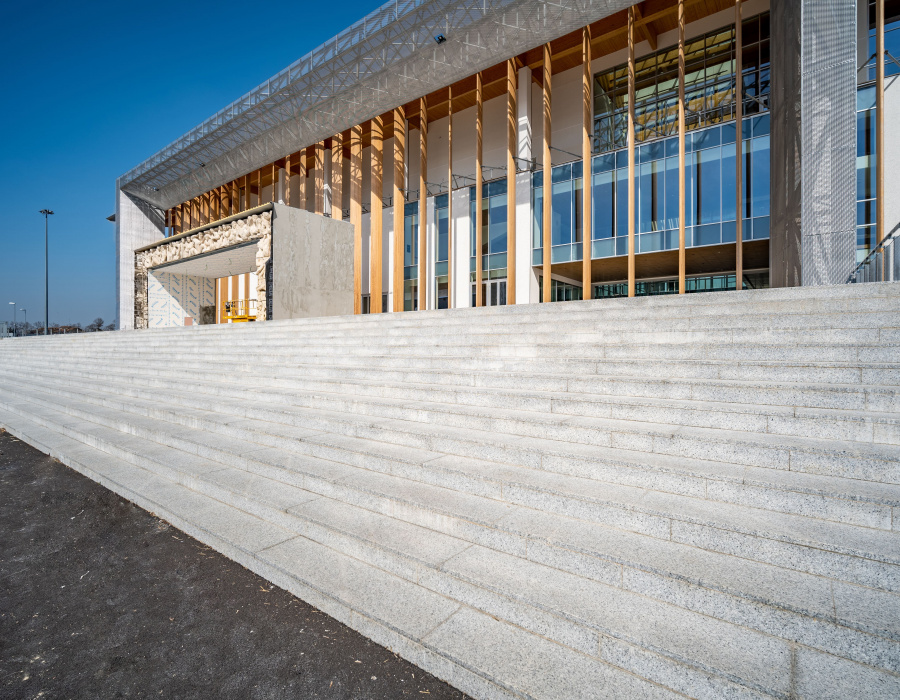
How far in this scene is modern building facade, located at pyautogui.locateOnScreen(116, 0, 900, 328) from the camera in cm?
1219

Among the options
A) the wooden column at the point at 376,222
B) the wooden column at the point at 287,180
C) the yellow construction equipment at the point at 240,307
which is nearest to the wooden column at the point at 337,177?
the wooden column at the point at 376,222

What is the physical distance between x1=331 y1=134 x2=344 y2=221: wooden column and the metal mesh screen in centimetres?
2169

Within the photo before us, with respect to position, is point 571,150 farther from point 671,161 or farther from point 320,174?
point 320,174

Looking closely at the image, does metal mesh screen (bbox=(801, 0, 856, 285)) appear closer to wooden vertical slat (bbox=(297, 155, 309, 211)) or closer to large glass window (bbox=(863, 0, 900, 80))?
large glass window (bbox=(863, 0, 900, 80))

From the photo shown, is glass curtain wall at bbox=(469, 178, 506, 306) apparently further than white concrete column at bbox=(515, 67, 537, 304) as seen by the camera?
Yes

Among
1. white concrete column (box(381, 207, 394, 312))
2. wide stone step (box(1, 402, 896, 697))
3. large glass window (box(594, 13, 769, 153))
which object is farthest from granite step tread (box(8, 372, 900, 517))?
white concrete column (box(381, 207, 394, 312))

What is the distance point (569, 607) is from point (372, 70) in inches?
837

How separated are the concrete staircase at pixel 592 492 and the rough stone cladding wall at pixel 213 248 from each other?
11739mm

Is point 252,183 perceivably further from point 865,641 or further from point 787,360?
point 865,641

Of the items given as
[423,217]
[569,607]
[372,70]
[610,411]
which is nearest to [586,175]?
[423,217]

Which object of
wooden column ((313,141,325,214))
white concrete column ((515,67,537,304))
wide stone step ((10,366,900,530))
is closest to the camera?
wide stone step ((10,366,900,530))

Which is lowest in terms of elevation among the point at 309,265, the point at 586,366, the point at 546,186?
the point at 586,366

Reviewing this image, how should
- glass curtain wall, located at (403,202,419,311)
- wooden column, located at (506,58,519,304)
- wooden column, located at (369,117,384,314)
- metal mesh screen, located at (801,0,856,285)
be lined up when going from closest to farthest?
1. metal mesh screen, located at (801,0,856,285)
2. wooden column, located at (506,58,519,304)
3. wooden column, located at (369,117,384,314)
4. glass curtain wall, located at (403,202,419,311)

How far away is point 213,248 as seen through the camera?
21.7m
